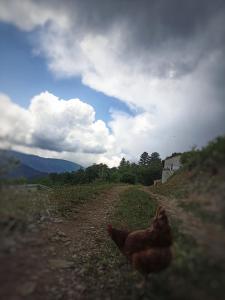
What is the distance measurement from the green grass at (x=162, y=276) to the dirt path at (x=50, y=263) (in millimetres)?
334

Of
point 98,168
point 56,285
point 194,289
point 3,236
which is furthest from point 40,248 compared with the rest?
point 98,168

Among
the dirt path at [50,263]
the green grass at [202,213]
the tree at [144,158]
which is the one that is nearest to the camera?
the green grass at [202,213]

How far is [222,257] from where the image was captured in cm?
347

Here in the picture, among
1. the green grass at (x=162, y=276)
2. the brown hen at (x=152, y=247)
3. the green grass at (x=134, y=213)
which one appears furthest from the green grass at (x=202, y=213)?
the green grass at (x=134, y=213)

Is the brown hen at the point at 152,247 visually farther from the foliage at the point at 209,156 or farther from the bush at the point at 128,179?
the bush at the point at 128,179

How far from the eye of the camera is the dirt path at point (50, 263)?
552 cm

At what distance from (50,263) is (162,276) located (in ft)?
10.8

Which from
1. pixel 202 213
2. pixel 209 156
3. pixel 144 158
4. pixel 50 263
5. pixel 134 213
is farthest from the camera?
pixel 144 158

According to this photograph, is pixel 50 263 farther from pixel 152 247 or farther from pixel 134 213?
pixel 134 213

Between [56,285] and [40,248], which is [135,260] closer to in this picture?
[56,285]

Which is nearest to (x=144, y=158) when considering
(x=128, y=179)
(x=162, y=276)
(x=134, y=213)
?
(x=128, y=179)

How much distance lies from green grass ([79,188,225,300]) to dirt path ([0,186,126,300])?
33 cm

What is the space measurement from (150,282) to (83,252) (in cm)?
309

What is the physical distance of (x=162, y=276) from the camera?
4.69 meters
